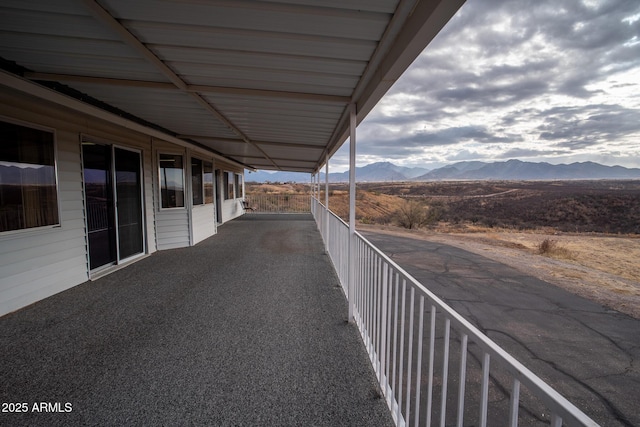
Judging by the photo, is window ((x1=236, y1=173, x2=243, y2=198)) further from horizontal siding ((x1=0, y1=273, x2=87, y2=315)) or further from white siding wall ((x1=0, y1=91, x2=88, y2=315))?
horizontal siding ((x1=0, y1=273, x2=87, y2=315))

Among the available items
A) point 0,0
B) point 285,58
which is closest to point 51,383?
point 0,0

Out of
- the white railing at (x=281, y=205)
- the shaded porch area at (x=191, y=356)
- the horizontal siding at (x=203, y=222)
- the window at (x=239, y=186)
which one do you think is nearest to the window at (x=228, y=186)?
the window at (x=239, y=186)

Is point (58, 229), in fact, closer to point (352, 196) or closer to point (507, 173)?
point (352, 196)

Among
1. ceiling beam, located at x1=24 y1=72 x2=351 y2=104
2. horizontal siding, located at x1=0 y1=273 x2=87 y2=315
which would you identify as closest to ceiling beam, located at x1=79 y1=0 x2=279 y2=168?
ceiling beam, located at x1=24 y1=72 x2=351 y2=104

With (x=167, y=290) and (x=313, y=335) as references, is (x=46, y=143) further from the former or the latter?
(x=313, y=335)

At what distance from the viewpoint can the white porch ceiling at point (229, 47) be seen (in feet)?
5.37

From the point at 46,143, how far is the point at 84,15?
2.58 m

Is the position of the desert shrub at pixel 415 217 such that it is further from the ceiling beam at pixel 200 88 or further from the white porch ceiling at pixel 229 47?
the ceiling beam at pixel 200 88

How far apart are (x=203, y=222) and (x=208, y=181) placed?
4.43 feet

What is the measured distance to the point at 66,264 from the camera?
3887 millimetres

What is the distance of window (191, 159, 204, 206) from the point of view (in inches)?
276

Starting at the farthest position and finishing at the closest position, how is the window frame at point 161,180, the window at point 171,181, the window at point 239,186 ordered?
the window at point 239,186
the window at point 171,181
the window frame at point 161,180

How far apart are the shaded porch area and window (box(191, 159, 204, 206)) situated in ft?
10.1

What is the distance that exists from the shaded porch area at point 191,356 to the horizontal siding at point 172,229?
6.49 ft
